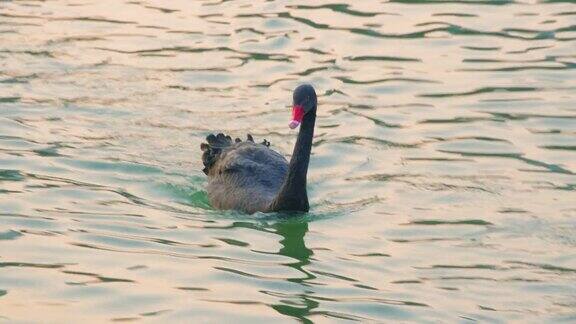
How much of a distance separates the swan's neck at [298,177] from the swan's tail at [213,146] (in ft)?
4.07

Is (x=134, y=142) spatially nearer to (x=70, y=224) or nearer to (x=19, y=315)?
(x=70, y=224)

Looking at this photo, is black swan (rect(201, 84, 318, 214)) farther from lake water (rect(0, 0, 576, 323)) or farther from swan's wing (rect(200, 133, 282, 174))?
lake water (rect(0, 0, 576, 323))

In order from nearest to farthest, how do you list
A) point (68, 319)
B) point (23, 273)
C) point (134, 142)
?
1. point (68, 319)
2. point (23, 273)
3. point (134, 142)

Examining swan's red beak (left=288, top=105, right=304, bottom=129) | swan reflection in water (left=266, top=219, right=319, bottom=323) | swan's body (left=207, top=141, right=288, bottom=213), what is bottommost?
swan reflection in water (left=266, top=219, right=319, bottom=323)

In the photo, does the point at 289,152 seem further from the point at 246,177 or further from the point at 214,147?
the point at 246,177

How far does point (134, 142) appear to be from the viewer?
45.2 ft

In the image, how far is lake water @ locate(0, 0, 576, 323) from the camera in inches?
384

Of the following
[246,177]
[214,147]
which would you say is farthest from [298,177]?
[214,147]

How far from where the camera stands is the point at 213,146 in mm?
12977

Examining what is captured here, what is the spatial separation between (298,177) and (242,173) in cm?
80

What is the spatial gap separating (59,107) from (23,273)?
16.3 ft

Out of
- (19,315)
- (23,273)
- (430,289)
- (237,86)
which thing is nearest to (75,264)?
(23,273)

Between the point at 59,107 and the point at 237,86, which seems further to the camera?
the point at 237,86

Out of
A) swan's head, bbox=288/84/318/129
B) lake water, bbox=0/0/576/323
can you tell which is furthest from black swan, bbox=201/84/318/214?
lake water, bbox=0/0/576/323
